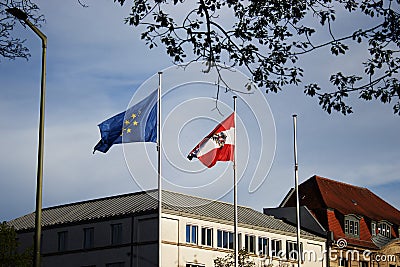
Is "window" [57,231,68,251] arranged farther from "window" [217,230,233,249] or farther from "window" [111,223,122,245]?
"window" [217,230,233,249]

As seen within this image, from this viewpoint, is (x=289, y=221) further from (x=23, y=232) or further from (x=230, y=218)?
(x=23, y=232)

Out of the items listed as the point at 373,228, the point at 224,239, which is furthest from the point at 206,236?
the point at 373,228

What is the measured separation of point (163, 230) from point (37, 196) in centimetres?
4357

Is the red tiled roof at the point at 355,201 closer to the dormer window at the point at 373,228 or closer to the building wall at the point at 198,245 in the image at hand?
the dormer window at the point at 373,228

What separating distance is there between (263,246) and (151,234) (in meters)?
14.0

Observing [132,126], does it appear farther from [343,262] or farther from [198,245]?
[343,262]

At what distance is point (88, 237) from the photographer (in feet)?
233

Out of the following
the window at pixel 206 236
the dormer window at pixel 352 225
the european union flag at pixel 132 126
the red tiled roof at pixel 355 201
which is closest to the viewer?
the european union flag at pixel 132 126

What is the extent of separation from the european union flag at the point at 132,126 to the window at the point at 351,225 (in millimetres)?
41606

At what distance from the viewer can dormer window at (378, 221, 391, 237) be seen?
9031cm

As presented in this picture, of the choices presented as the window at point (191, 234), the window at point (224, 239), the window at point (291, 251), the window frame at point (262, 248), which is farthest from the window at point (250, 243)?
the window at point (191, 234)

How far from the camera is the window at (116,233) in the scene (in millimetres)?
68562

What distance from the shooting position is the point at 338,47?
16.2 metres

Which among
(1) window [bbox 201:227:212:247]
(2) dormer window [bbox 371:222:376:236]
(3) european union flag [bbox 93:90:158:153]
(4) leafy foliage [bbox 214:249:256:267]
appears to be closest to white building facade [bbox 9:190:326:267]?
(1) window [bbox 201:227:212:247]
